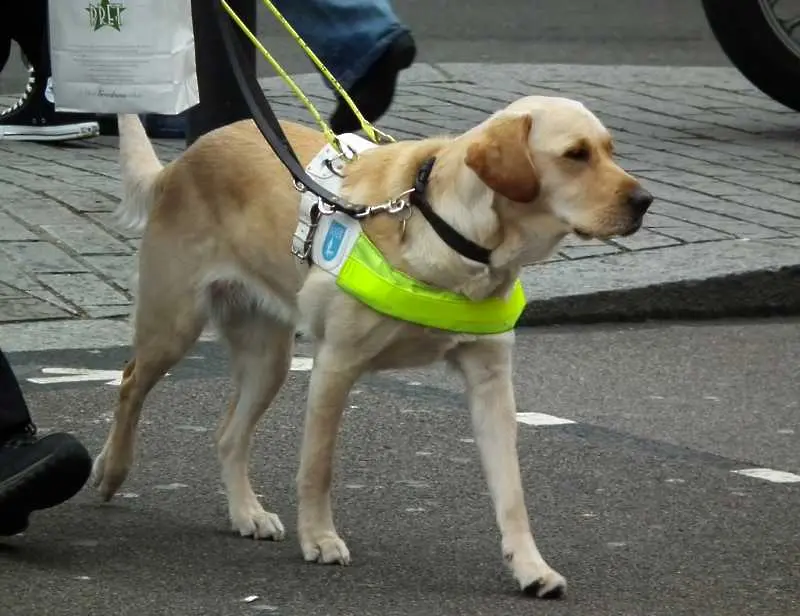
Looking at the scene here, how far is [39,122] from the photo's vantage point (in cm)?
873

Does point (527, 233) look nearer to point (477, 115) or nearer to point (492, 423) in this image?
point (492, 423)

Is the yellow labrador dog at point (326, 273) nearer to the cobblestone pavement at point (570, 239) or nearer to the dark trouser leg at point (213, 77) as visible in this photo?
the cobblestone pavement at point (570, 239)

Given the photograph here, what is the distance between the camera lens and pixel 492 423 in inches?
157

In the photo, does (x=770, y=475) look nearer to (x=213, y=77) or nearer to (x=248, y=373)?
(x=248, y=373)

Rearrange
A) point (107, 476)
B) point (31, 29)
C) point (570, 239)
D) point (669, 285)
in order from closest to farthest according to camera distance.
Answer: point (107, 476), point (31, 29), point (669, 285), point (570, 239)

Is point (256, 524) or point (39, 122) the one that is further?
point (39, 122)

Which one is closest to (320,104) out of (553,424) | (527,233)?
(553,424)

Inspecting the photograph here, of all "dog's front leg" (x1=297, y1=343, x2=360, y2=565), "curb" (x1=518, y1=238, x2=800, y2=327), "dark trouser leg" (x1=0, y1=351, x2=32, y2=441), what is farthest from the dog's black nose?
"curb" (x1=518, y1=238, x2=800, y2=327)

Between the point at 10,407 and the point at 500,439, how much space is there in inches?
44.0

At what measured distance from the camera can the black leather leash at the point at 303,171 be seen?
3912 millimetres

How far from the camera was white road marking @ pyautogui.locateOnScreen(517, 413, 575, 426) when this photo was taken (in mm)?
5438

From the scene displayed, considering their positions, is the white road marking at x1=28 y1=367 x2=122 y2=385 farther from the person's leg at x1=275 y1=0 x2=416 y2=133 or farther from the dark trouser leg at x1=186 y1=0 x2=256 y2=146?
the dark trouser leg at x1=186 y1=0 x2=256 y2=146

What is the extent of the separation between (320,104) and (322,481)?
18.4 ft

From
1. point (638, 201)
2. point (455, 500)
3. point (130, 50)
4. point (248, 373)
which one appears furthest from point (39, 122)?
point (638, 201)
